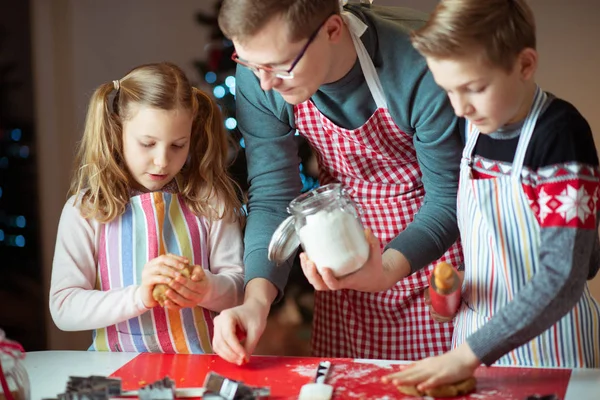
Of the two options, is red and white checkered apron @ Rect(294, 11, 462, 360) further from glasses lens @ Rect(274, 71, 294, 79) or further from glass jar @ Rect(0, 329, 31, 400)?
glass jar @ Rect(0, 329, 31, 400)

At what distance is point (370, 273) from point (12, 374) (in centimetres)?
71

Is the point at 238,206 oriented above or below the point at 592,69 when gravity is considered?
below

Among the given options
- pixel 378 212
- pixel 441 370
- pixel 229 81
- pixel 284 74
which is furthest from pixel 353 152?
pixel 229 81

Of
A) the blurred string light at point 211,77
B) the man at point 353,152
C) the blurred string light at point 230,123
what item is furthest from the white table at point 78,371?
the blurred string light at point 211,77

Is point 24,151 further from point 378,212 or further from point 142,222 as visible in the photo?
point 378,212

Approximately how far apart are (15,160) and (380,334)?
1.78 meters

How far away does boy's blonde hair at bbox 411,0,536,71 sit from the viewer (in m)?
1.40

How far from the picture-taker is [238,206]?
6.61ft

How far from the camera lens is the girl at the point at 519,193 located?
4.53 feet

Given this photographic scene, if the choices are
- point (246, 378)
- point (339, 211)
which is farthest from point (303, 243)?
point (246, 378)

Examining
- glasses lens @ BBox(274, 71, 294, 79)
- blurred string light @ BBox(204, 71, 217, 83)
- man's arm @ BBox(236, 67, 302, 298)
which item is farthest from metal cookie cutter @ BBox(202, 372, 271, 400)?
blurred string light @ BBox(204, 71, 217, 83)

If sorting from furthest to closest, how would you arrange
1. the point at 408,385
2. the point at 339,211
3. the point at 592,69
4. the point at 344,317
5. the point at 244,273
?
the point at 592,69 → the point at 344,317 → the point at 244,273 → the point at 339,211 → the point at 408,385

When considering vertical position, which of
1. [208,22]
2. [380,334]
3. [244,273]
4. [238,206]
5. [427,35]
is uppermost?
[208,22]

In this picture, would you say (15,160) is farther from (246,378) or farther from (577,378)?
(577,378)
